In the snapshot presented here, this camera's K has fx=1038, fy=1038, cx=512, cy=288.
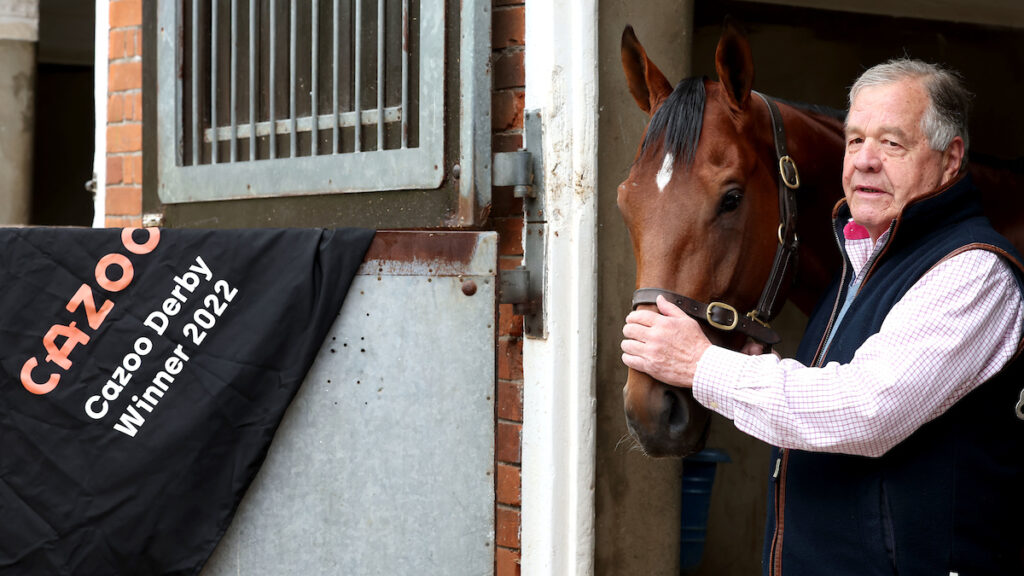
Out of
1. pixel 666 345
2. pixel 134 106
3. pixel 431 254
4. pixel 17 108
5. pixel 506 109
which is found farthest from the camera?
pixel 17 108

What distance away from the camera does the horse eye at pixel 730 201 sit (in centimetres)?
219

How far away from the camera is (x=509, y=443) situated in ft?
9.00

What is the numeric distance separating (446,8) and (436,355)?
887mm

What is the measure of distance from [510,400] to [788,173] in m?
0.94

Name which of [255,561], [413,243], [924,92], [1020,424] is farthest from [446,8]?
[1020,424]

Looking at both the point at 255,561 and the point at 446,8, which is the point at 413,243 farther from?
the point at 255,561

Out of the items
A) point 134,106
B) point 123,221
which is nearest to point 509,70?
point 134,106

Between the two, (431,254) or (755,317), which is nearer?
(755,317)

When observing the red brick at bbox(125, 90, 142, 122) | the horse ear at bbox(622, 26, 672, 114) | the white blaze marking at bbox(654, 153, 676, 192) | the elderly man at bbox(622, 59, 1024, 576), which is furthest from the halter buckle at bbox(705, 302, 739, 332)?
the red brick at bbox(125, 90, 142, 122)

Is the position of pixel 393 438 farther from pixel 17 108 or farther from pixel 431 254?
pixel 17 108

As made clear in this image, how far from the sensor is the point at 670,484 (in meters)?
2.80

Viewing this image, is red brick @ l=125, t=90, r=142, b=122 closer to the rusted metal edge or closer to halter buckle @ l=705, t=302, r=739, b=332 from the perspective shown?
the rusted metal edge

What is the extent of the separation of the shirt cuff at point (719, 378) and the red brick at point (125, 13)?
8.05ft

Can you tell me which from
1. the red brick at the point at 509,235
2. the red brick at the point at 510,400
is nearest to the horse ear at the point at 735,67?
the red brick at the point at 509,235
